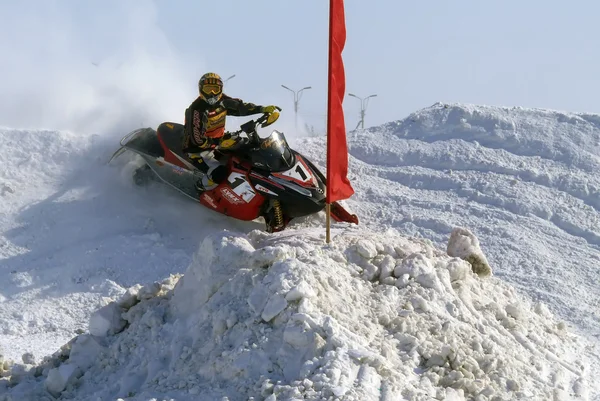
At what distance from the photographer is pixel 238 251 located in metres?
7.03

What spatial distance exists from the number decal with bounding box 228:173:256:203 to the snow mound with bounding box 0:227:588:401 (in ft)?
8.40

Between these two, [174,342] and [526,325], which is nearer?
[174,342]

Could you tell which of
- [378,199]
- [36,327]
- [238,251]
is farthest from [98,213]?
[238,251]

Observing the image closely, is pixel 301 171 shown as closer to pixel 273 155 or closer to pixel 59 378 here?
pixel 273 155

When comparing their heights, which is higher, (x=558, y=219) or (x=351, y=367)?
(x=351, y=367)

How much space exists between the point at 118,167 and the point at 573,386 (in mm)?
6849

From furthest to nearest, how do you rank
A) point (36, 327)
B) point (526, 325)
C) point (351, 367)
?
point (36, 327) < point (526, 325) < point (351, 367)

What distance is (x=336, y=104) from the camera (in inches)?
318

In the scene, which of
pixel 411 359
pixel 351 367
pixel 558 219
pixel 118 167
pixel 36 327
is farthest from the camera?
pixel 118 167

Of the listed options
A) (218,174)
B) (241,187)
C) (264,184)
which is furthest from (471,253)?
A: (218,174)

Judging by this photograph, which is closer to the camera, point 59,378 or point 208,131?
point 59,378

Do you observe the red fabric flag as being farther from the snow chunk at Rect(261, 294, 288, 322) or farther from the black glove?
the black glove

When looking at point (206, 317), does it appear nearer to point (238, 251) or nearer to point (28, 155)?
point (238, 251)

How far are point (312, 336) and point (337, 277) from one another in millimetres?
889
